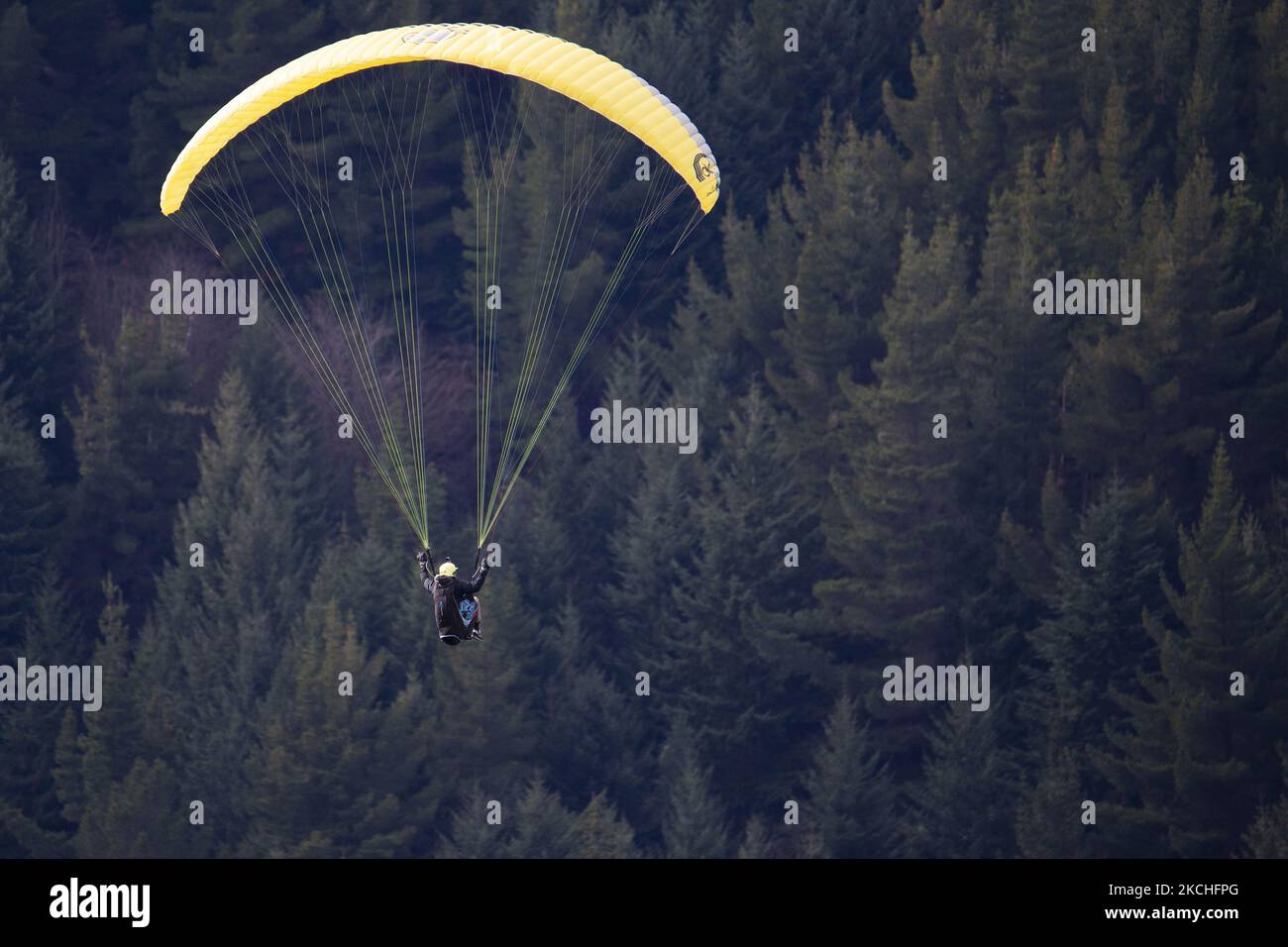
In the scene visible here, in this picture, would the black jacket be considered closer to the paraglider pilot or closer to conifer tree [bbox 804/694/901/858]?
the paraglider pilot

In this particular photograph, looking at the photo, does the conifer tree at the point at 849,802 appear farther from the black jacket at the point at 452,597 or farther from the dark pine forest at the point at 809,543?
the black jacket at the point at 452,597

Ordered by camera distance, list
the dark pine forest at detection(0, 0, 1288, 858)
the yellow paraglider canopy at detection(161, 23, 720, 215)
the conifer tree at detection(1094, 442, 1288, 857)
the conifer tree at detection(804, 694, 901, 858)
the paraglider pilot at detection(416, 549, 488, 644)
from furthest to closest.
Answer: the conifer tree at detection(804, 694, 901, 858) → the dark pine forest at detection(0, 0, 1288, 858) → the conifer tree at detection(1094, 442, 1288, 857) → the yellow paraglider canopy at detection(161, 23, 720, 215) → the paraglider pilot at detection(416, 549, 488, 644)

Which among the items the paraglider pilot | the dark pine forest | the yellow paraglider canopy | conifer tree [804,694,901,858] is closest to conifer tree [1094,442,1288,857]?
the dark pine forest
